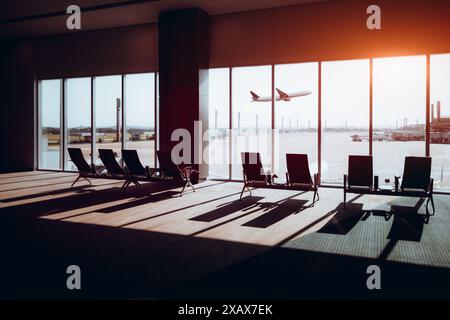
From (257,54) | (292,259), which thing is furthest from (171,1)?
(292,259)

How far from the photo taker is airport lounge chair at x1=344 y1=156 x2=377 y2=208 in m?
6.69

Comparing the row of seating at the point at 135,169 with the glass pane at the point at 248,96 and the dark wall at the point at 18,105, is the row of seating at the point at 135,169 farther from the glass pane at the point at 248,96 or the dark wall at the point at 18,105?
the dark wall at the point at 18,105

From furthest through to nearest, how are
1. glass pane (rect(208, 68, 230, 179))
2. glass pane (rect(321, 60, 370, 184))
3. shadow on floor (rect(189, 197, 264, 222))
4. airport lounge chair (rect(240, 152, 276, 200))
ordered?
1. glass pane (rect(208, 68, 230, 179))
2. glass pane (rect(321, 60, 370, 184))
3. airport lounge chair (rect(240, 152, 276, 200))
4. shadow on floor (rect(189, 197, 264, 222))

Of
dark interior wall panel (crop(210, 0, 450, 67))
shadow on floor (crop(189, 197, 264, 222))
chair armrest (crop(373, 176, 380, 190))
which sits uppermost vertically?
dark interior wall panel (crop(210, 0, 450, 67))

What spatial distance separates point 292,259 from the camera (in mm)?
3973

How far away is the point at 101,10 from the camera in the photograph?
1012 centimetres

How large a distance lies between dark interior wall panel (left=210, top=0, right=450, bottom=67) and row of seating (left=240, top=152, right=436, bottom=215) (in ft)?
11.5

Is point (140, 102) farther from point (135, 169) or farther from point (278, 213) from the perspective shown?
point (278, 213)

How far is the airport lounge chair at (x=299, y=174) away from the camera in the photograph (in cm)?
702

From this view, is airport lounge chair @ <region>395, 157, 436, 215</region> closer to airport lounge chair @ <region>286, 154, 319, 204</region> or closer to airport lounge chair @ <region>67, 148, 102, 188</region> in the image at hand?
airport lounge chair @ <region>286, 154, 319, 204</region>

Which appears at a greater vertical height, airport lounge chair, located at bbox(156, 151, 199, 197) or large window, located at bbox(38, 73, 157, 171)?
large window, located at bbox(38, 73, 157, 171)

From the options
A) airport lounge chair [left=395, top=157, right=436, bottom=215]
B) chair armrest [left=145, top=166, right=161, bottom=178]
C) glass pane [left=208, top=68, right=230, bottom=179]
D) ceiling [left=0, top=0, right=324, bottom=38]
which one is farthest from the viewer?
glass pane [left=208, top=68, right=230, bottom=179]

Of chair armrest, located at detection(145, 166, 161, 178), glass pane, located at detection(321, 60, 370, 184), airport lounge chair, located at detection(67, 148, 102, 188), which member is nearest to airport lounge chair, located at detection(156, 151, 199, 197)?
chair armrest, located at detection(145, 166, 161, 178)

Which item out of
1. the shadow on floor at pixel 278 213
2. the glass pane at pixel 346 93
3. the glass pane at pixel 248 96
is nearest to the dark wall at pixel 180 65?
the glass pane at pixel 248 96
